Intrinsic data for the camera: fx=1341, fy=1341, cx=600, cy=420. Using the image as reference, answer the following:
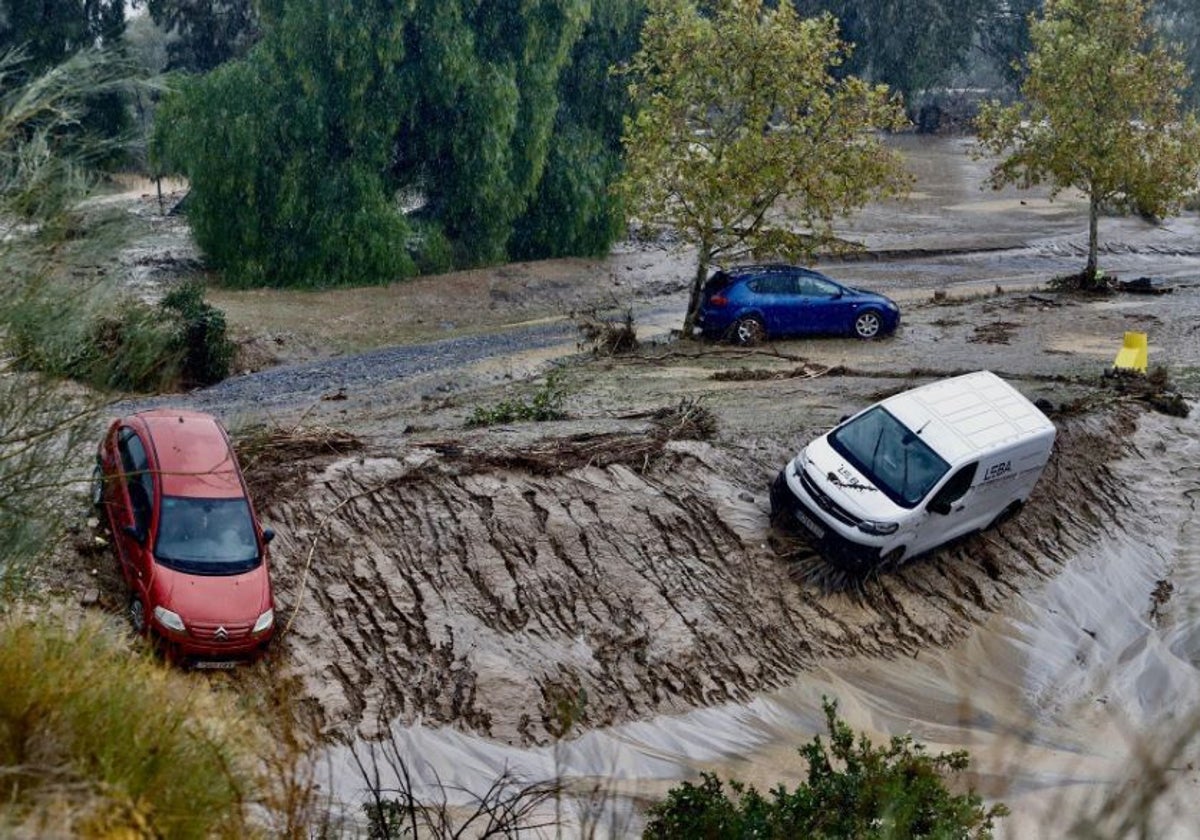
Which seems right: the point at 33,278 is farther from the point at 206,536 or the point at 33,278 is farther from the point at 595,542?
the point at 595,542

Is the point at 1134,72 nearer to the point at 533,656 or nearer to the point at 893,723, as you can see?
the point at 893,723

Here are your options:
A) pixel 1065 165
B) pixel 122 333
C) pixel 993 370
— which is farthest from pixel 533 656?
pixel 1065 165

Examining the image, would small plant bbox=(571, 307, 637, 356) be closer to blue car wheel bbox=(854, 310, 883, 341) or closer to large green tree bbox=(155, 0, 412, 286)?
blue car wheel bbox=(854, 310, 883, 341)

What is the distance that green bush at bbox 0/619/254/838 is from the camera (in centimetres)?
598

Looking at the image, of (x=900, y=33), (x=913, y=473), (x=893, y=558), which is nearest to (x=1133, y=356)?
(x=913, y=473)

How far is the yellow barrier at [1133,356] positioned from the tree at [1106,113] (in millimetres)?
8414

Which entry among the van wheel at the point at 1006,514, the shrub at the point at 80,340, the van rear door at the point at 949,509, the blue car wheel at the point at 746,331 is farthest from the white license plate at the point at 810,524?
the blue car wheel at the point at 746,331

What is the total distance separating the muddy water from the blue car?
8.27m

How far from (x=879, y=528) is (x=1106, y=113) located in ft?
61.7

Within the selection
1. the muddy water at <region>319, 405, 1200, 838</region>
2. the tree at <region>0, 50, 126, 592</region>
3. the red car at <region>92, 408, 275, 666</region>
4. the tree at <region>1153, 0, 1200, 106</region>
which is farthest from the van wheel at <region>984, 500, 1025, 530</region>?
the tree at <region>1153, 0, 1200, 106</region>

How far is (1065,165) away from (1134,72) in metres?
2.48

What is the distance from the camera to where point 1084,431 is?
20641mm

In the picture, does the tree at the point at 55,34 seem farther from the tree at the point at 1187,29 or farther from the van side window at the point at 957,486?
the tree at the point at 1187,29

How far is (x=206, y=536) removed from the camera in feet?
42.5
